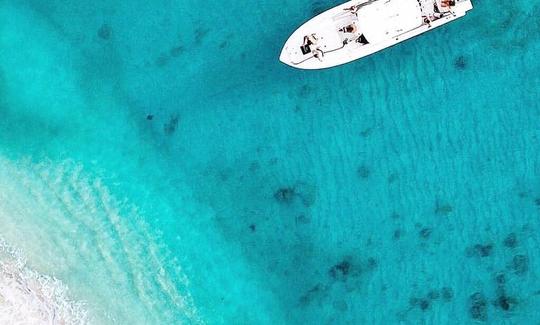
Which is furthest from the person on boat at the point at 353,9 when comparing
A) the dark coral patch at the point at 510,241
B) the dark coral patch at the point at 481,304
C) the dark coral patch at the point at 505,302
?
the dark coral patch at the point at 505,302

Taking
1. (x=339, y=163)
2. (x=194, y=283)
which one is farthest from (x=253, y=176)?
(x=194, y=283)

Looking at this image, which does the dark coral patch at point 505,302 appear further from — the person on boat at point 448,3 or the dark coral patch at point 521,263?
the person on boat at point 448,3

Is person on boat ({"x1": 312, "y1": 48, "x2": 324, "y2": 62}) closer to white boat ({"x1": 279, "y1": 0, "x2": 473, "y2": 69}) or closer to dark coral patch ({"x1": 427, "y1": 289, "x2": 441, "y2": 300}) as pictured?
white boat ({"x1": 279, "y1": 0, "x2": 473, "y2": 69})

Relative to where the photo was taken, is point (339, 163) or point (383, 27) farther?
point (339, 163)

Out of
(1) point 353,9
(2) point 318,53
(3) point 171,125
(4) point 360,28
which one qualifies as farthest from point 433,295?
(3) point 171,125

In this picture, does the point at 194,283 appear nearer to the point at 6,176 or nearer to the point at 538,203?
the point at 6,176

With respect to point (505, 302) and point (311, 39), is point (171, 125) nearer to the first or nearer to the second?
point (311, 39)
